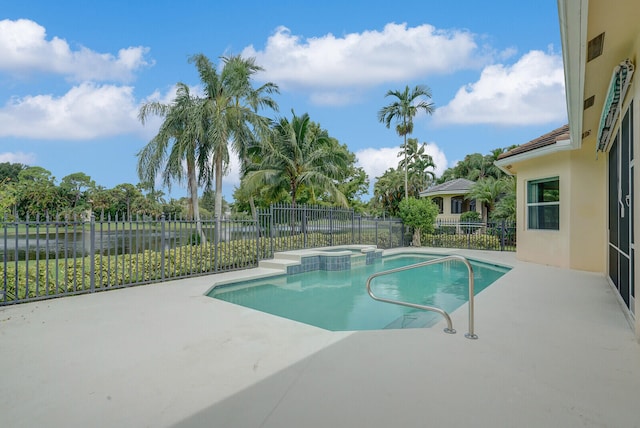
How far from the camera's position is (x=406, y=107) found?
2247 centimetres

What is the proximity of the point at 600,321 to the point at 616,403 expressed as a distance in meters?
2.64

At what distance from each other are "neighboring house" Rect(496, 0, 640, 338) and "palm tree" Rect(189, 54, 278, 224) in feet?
31.7

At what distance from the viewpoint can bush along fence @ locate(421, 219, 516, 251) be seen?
15758 mm

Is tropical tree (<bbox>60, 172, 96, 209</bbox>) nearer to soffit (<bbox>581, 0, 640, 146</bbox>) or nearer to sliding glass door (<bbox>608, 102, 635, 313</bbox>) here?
soffit (<bbox>581, 0, 640, 146</bbox>)

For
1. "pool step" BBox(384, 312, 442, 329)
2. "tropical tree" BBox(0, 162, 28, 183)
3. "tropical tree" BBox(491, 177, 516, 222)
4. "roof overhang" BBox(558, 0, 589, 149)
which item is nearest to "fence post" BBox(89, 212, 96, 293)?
"pool step" BBox(384, 312, 442, 329)

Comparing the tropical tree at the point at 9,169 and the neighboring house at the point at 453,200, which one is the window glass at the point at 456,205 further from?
the tropical tree at the point at 9,169

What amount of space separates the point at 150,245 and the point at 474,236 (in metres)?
15.0

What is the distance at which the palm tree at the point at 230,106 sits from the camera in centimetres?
1348

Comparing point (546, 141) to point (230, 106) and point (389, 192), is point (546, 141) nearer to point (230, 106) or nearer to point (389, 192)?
point (230, 106)

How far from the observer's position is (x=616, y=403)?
249cm

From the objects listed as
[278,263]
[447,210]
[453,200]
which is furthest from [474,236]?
[453,200]

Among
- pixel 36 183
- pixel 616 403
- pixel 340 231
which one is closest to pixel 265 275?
pixel 340 231

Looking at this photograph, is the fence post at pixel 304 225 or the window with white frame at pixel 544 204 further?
the fence post at pixel 304 225

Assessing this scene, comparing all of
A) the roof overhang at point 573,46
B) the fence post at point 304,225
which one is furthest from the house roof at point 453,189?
the roof overhang at point 573,46
